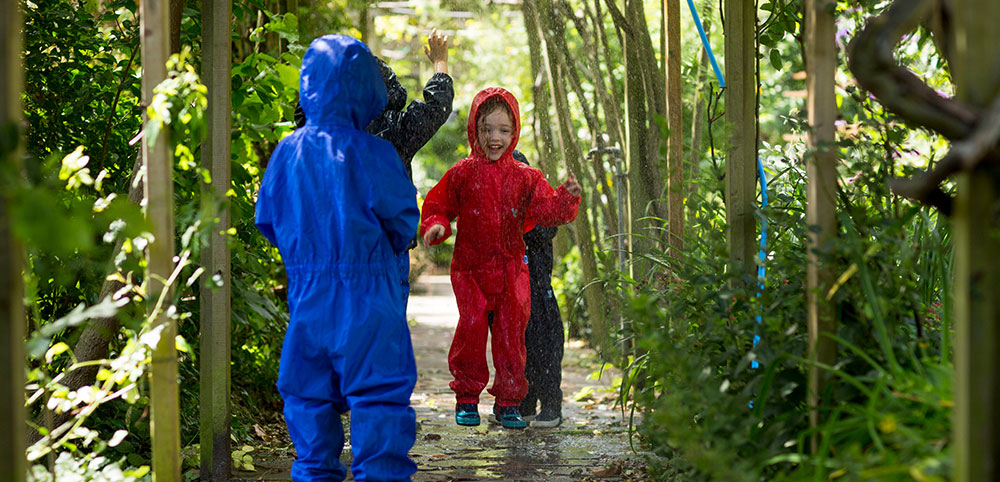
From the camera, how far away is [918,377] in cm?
201

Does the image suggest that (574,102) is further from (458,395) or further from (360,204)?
(360,204)

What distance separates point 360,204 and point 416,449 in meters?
1.51

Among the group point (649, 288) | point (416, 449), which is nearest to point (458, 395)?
point (416, 449)

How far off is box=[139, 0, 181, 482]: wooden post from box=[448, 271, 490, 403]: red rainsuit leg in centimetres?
178

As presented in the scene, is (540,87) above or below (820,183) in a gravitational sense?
above

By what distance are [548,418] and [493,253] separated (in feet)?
2.91

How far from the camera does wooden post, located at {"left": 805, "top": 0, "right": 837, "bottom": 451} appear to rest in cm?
221

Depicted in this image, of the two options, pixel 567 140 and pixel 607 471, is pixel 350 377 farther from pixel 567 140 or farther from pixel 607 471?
pixel 567 140

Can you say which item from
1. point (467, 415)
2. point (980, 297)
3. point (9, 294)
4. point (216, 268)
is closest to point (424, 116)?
point (216, 268)

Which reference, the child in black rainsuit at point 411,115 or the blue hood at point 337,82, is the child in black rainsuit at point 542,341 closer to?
the child in black rainsuit at point 411,115

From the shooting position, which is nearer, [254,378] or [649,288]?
[649,288]

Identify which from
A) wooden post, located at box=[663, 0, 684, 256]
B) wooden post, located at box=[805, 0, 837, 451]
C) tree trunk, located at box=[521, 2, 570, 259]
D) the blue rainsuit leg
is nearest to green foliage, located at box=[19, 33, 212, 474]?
the blue rainsuit leg

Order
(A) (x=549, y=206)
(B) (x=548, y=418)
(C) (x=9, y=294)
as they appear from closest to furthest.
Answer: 1. (C) (x=9, y=294)
2. (A) (x=549, y=206)
3. (B) (x=548, y=418)

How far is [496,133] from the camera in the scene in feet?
13.9
